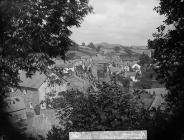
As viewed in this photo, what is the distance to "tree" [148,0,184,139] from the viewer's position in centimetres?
1481

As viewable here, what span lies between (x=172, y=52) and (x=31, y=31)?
7.93 meters

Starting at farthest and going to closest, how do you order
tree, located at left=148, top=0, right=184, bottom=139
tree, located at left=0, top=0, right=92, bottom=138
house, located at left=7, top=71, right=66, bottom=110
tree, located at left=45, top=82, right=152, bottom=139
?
house, located at left=7, top=71, right=66, bottom=110 < tree, located at left=148, top=0, right=184, bottom=139 < tree, located at left=0, top=0, right=92, bottom=138 < tree, located at left=45, top=82, right=152, bottom=139

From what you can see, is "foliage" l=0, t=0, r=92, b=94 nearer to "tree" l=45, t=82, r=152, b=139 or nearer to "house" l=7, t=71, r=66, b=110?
"tree" l=45, t=82, r=152, b=139

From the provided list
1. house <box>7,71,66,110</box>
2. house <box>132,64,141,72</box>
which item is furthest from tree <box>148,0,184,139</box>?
house <box>132,64,141,72</box>

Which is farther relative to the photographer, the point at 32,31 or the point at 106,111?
the point at 32,31

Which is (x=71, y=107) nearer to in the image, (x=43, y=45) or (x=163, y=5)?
(x=43, y=45)

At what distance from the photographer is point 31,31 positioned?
42.9 feet

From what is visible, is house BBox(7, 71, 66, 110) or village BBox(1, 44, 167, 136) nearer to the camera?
village BBox(1, 44, 167, 136)

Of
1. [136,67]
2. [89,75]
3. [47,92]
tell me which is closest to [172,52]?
[89,75]

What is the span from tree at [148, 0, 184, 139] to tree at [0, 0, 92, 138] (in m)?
4.69

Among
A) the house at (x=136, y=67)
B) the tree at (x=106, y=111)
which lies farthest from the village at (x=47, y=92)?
the house at (x=136, y=67)

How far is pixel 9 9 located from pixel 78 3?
3847 millimetres

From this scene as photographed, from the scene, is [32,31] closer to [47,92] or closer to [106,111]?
[106,111]

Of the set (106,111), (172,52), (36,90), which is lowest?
(36,90)
